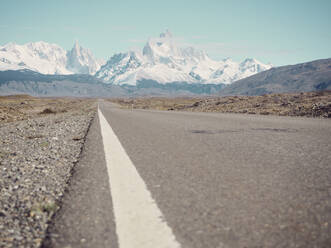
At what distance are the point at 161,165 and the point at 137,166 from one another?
0.39 metres

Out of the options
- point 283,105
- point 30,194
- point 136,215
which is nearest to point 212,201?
point 136,215

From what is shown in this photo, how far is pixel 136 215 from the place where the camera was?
8.75 feet

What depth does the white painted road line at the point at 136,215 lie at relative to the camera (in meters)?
2.19

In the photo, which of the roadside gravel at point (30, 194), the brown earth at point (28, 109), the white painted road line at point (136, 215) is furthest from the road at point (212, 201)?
A: the brown earth at point (28, 109)

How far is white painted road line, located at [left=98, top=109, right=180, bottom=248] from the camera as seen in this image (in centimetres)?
219

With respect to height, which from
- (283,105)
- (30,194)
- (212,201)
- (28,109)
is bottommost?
(28,109)

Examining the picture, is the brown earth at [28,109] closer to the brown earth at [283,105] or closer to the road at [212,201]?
the brown earth at [283,105]

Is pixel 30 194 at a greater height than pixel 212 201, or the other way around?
pixel 212 201

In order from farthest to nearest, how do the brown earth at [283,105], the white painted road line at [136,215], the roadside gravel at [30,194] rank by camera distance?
the brown earth at [283,105]
the roadside gravel at [30,194]
the white painted road line at [136,215]

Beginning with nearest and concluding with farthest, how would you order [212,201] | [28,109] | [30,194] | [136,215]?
[136,215]
[212,201]
[30,194]
[28,109]

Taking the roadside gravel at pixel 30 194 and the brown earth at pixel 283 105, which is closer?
the roadside gravel at pixel 30 194

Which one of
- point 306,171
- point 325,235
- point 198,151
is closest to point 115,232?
point 325,235

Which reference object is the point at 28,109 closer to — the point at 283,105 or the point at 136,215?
the point at 283,105

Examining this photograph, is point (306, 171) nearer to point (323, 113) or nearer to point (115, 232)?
point (115, 232)
